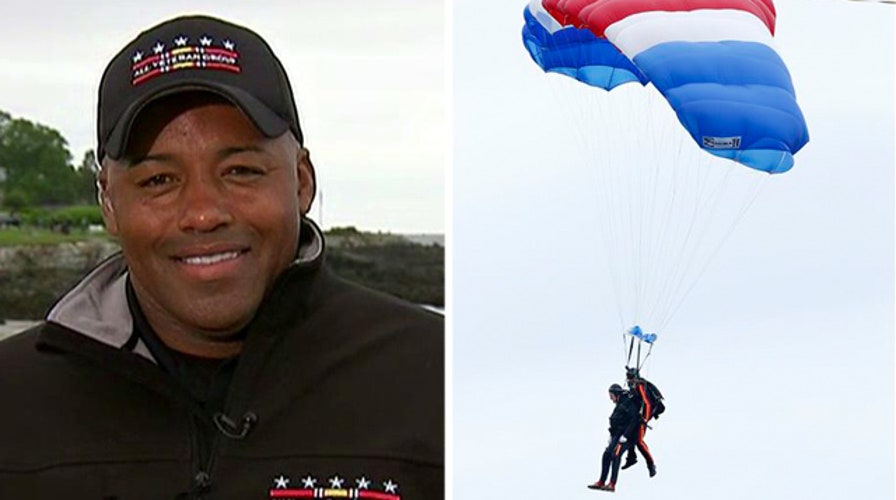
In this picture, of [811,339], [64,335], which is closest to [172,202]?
[64,335]

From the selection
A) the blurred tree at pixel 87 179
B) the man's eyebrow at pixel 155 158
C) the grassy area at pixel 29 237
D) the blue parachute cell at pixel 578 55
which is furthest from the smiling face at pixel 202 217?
the blue parachute cell at pixel 578 55

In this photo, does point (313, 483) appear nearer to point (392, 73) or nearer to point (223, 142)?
point (223, 142)

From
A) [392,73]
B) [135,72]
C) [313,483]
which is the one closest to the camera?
[135,72]

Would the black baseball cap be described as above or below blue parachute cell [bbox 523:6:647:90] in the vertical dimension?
below

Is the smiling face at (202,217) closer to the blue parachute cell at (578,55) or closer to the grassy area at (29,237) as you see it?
the grassy area at (29,237)

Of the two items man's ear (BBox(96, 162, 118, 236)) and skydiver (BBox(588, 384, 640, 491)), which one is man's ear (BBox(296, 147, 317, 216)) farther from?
skydiver (BBox(588, 384, 640, 491))

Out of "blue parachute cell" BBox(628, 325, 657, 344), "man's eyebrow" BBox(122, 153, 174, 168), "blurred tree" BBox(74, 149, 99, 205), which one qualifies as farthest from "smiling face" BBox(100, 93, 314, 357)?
"blue parachute cell" BBox(628, 325, 657, 344)
